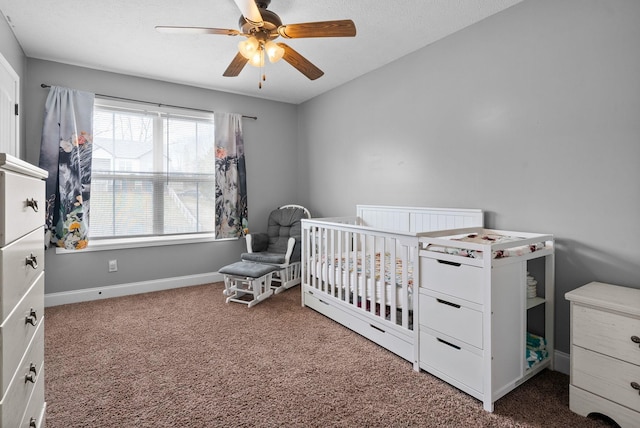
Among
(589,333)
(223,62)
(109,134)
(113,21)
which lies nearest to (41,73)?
(109,134)

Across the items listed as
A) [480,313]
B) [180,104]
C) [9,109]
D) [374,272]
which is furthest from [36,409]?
[180,104]

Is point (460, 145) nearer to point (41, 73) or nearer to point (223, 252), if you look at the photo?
point (223, 252)

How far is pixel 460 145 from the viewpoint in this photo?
2.50 m

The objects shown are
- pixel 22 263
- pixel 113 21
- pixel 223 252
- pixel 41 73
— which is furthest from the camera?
pixel 223 252

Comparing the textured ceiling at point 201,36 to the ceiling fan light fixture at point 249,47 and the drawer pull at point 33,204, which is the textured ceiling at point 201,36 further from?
the drawer pull at point 33,204

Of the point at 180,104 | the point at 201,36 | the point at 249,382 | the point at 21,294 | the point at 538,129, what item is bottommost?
the point at 249,382

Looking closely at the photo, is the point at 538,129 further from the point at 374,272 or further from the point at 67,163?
the point at 67,163

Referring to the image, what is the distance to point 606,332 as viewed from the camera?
1.47m

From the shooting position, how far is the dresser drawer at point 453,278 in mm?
1632

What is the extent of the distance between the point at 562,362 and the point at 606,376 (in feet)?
1.73

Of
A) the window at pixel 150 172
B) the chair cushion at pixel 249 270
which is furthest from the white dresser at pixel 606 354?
the window at pixel 150 172

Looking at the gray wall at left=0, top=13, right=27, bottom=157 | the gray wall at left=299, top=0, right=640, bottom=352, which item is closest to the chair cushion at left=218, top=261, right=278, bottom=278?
the gray wall at left=299, top=0, right=640, bottom=352

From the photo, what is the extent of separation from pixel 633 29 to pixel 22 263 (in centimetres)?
285

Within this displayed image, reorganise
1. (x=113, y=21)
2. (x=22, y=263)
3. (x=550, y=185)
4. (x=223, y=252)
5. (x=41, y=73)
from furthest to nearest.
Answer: (x=223, y=252), (x=41, y=73), (x=113, y=21), (x=550, y=185), (x=22, y=263)
